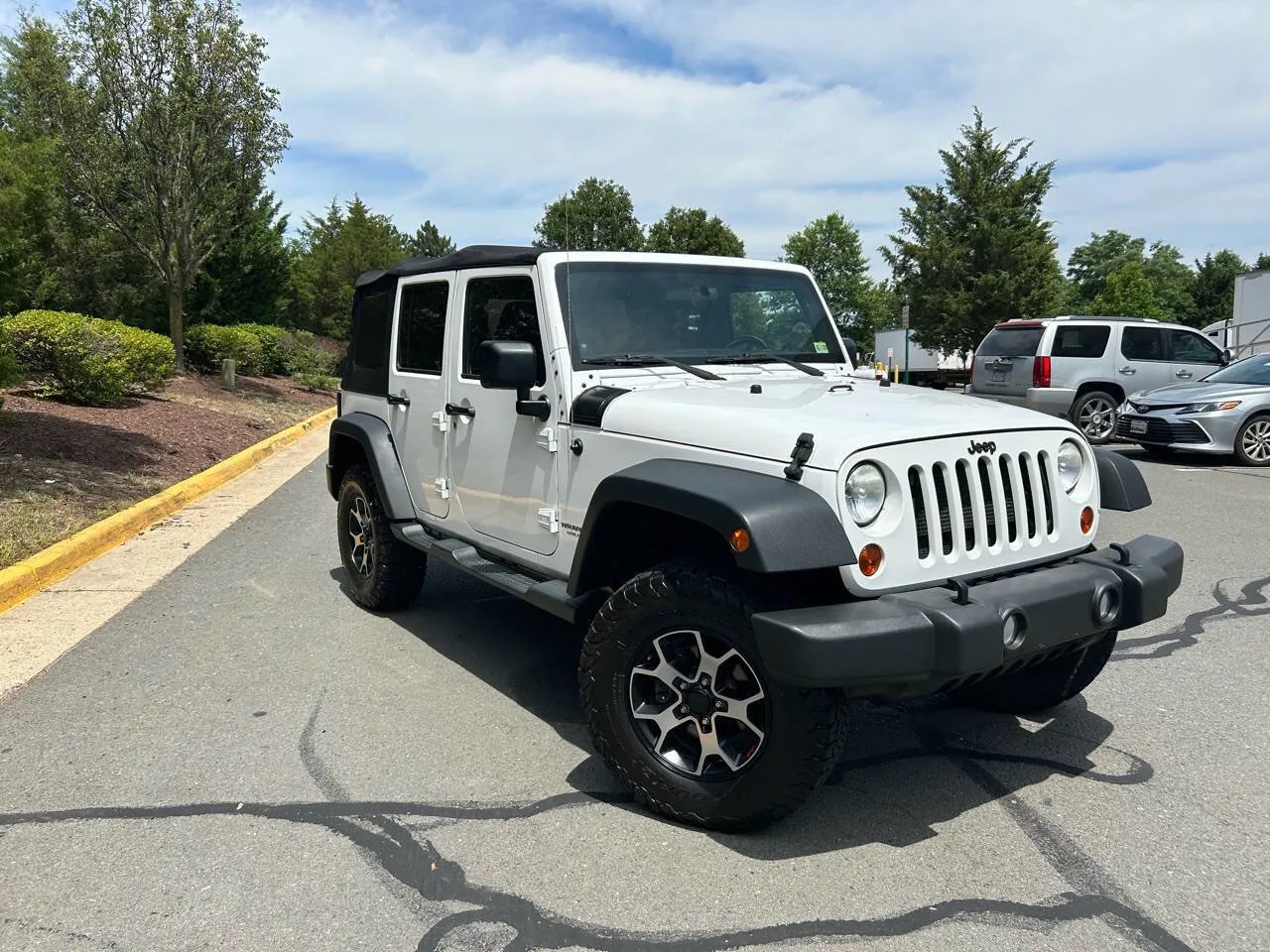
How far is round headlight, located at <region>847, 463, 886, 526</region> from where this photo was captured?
2938 millimetres

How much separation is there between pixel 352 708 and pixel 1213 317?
2952 inches

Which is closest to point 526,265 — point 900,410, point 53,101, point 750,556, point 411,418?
point 411,418

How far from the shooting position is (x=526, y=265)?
428cm

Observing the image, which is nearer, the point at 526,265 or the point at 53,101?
the point at 526,265

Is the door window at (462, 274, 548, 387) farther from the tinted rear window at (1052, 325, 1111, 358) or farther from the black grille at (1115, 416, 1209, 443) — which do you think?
the tinted rear window at (1052, 325, 1111, 358)

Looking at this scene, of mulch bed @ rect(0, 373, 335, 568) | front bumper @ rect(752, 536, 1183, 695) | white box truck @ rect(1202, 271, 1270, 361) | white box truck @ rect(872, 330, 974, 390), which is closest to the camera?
front bumper @ rect(752, 536, 1183, 695)

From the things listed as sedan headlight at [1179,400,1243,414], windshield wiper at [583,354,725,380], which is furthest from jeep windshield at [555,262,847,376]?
sedan headlight at [1179,400,1243,414]

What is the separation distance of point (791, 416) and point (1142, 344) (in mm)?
13087

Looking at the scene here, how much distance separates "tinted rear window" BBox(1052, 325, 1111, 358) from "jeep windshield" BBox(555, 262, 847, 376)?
34.5 feet

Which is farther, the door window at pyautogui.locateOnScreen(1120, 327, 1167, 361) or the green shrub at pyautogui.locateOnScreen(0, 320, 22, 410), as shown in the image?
the door window at pyautogui.locateOnScreen(1120, 327, 1167, 361)

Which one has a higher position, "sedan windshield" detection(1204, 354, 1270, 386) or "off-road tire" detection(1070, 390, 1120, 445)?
"sedan windshield" detection(1204, 354, 1270, 386)

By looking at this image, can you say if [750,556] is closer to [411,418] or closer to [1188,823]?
[1188,823]

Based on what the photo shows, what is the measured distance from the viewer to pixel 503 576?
13.9 ft

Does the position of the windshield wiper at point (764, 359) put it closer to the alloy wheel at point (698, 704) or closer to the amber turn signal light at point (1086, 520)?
the amber turn signal light at point (1086, 520)
